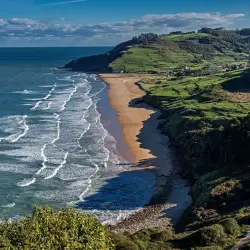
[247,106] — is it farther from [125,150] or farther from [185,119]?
[125,150]

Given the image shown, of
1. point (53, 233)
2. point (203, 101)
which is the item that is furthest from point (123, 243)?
point (203, 101)

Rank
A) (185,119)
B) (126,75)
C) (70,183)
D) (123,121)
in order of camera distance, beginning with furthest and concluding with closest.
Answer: (126,75), (123,121), (185,119), (70,183)

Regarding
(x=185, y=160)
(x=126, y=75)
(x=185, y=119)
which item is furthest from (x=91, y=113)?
(x=126, y=75)

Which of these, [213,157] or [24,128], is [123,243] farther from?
[24,128]

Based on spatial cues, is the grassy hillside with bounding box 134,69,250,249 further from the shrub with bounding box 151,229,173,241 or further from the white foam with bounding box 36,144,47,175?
the white foam with bounding box 36,144,47,175

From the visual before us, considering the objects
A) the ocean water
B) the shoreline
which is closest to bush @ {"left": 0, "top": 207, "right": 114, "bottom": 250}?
the shoreline
